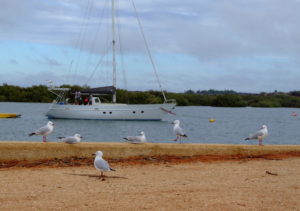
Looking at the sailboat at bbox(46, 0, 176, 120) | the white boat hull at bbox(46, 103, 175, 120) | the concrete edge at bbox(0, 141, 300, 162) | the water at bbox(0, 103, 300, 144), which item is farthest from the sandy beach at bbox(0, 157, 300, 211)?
the white boat hull at bbox(46, 103, 175, 120)

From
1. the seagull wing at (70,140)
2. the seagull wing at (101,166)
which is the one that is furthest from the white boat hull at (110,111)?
the seagull wing at (101,166)

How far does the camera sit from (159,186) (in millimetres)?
A: 8070

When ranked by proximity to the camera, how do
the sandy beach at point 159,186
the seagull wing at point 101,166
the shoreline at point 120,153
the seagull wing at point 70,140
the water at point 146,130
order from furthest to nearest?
the water at point 146,130, the seagull wing at point 70,140, the shoreline at point 120,153, the seagull wing at point 101,166, the sandy beach at point 159,186

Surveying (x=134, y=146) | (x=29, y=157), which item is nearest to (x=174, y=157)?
(x=134, y=146)

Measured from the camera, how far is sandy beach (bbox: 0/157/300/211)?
6887 mm

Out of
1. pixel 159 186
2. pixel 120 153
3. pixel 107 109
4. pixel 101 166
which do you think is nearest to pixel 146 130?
pixel 107 109

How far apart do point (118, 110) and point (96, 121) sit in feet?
8.90

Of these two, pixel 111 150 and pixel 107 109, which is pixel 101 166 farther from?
pixel 107 109

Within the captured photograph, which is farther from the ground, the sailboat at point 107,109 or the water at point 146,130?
the sailboat at point 107,109

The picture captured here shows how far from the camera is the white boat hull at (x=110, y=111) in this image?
5322 cm

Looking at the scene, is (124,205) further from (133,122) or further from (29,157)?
(133,122)

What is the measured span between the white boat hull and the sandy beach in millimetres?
43076

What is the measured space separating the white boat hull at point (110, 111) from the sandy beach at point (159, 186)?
141 feet

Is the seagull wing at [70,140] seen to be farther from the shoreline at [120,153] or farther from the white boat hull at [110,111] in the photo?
the white boat hull at [110,111]
